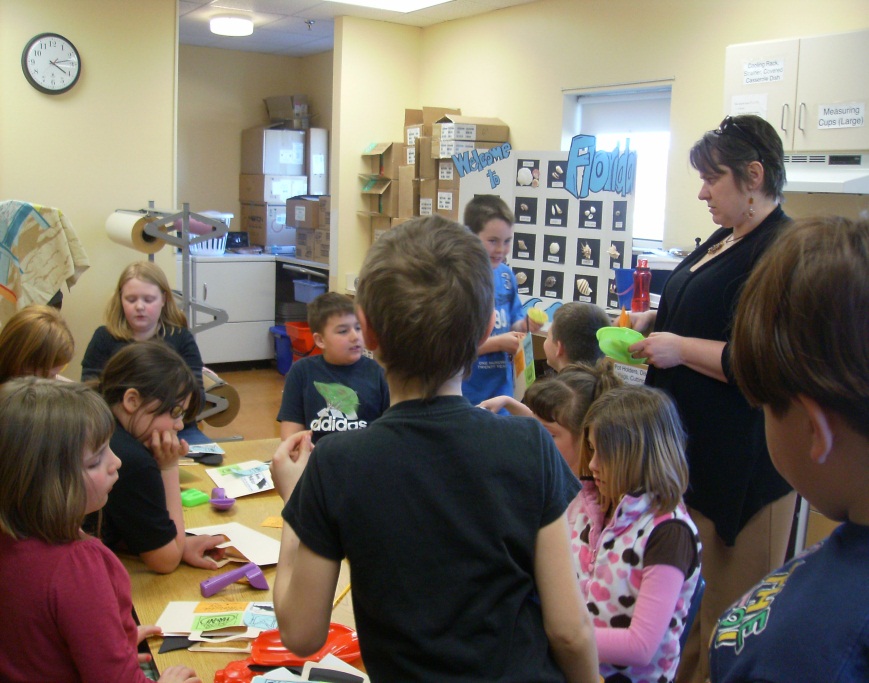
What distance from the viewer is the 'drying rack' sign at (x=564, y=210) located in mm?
4367

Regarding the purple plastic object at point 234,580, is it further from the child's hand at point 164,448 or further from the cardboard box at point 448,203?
the cardboard box at point 448,203

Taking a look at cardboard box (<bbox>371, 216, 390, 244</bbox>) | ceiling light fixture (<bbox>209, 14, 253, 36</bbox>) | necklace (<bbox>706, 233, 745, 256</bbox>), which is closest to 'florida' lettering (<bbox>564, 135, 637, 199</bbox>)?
cardboard box (<bbox>371, 216, 390, 244</bbox>)

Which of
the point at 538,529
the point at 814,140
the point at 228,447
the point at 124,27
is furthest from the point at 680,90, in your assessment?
the point at 538,529

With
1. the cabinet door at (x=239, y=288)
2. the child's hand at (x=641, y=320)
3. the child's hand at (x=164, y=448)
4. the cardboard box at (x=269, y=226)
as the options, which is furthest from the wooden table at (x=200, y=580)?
the cardboard box at (x=269, y=226)

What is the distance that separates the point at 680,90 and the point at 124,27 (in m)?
3.53

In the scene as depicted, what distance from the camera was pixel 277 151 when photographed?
24.6 feet

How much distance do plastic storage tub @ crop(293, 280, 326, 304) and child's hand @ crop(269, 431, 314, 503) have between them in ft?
17.8

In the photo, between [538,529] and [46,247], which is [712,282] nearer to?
[538,529]

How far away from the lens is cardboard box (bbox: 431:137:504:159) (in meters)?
5.28

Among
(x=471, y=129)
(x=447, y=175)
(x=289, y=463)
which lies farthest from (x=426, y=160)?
(x=289, y=463)

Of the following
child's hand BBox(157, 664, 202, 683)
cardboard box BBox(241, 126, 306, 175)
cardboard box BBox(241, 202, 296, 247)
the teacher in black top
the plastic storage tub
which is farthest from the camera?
cardboard box BBox(241, 202, 296, 247)

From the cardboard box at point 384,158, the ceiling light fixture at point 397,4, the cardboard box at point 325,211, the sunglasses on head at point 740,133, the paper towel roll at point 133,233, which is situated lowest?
the paper towel roll at point 133,233

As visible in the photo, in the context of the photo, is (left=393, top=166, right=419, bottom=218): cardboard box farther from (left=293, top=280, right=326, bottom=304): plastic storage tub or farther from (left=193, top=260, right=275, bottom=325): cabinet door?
(left=193, top=260, right=275, bottom=325): cabinet door

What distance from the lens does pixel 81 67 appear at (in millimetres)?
5117
